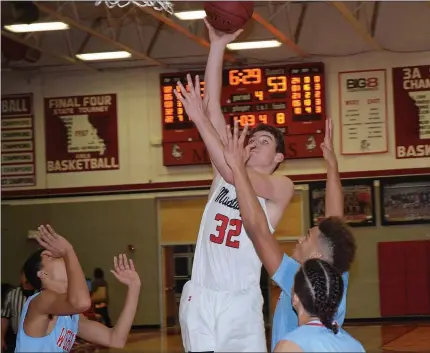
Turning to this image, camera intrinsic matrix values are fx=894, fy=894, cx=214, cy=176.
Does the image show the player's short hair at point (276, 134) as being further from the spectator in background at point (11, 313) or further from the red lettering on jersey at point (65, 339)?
the spectator in background at point (11, 313)

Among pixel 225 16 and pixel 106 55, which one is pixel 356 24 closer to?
pixel 106 55

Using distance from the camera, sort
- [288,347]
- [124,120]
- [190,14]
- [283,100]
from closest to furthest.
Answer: [288,347]
[190,14]
[283,100]
[124,120]

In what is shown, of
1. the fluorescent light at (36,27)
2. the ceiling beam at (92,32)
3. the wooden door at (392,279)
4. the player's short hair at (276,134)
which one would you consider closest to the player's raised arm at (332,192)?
the player's short hair at (276,134)

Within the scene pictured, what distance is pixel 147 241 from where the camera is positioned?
1329cm

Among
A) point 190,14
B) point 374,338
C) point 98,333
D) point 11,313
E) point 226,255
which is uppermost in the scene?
point 190,14

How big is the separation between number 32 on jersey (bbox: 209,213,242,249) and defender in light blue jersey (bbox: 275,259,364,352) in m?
0.93

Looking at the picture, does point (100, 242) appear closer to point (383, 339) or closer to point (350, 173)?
point (350, 173)

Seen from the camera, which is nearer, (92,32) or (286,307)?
(286,307)

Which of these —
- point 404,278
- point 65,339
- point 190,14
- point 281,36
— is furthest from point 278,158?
point 404,278

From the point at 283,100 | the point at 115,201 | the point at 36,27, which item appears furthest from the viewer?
the point at 115,201

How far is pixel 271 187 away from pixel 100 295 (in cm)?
937

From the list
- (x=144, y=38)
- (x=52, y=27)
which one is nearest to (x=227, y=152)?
(x=52, y=27)

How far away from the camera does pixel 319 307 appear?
2.96 m

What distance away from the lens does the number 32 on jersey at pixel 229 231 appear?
12.9 ft
